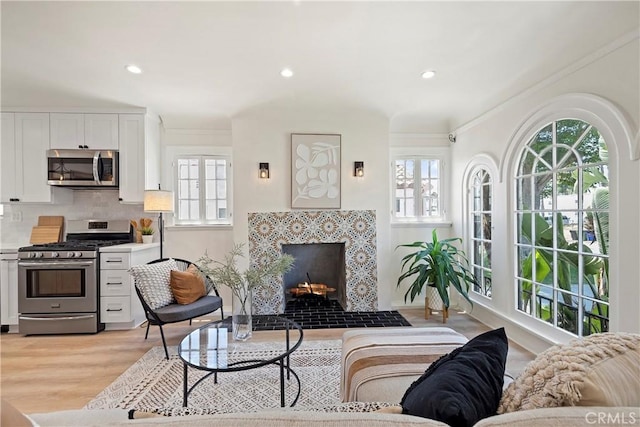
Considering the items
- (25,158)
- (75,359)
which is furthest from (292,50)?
(25,158)

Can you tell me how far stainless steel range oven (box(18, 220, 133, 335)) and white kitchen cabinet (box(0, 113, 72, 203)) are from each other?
2.79ft

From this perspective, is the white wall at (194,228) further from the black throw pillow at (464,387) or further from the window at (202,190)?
the black throw pillow at (464,387)

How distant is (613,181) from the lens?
2.02m

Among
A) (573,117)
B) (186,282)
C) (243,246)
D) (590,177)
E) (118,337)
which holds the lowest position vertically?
(118,337)

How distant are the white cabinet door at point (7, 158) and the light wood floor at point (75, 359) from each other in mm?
1643

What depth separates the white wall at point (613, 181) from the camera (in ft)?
6.20

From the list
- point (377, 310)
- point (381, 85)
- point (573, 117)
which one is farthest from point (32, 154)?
point (573, 117)

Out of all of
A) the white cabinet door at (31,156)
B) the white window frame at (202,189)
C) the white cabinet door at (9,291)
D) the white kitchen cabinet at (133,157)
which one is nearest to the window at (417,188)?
the white window frame at (202,189)

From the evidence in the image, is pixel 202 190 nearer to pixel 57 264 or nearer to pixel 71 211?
pixel 71 211

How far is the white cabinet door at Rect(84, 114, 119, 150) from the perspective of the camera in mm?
3615

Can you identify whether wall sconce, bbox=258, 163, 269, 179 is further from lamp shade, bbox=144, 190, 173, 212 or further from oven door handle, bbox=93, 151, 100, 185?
oven door handle, bbox=93, 151, 100, 185

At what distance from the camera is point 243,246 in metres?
3.71

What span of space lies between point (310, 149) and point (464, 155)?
200 centimetres

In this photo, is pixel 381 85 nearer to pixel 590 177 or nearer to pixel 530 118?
pixel 530 118
